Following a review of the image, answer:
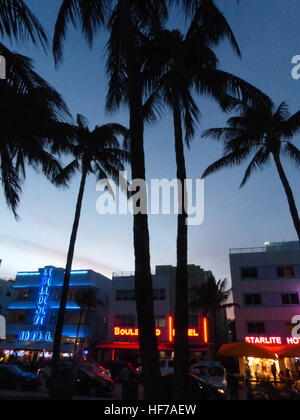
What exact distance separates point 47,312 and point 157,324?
1606 cm

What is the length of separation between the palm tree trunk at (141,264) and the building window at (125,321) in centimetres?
3387

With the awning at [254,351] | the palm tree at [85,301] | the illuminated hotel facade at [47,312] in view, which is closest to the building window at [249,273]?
the awning at [254,351]

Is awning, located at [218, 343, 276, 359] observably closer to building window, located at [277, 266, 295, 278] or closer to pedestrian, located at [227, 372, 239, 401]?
pedestrian, located at [227, 372, 239, 401]

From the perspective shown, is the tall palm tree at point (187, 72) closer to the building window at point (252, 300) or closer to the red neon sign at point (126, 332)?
the building window at point (252, 300)

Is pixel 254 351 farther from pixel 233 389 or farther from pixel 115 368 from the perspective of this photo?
pixel 115 368

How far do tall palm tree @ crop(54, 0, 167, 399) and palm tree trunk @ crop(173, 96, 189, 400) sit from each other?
100 inches

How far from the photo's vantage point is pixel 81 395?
16484 millimetres

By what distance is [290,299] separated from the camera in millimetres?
29422

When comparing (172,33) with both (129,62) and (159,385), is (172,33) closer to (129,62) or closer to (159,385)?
(129,62)

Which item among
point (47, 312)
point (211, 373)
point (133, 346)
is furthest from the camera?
point (47, 312)

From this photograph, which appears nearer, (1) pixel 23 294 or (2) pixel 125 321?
(2) pixel 125 321

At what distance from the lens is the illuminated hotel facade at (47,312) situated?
3962cm

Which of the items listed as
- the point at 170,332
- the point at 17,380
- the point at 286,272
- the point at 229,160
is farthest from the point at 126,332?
the point at 229,160

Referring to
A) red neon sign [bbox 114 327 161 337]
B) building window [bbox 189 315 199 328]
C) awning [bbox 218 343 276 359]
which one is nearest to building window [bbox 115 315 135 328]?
red neon sign [bbox 114 327 161 337]
